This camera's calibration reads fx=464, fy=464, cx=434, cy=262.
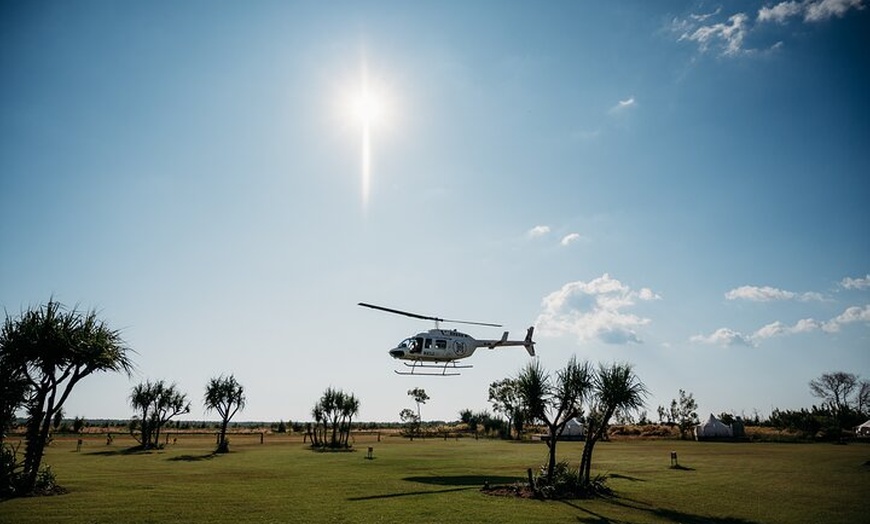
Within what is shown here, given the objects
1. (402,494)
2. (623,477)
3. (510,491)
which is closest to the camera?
(402,494)

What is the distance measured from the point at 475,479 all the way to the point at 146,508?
1726 centimetres

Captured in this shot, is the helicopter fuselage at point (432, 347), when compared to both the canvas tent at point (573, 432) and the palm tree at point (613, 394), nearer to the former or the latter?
the palm tree at point (613, 394)

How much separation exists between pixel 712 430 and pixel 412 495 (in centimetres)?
7332

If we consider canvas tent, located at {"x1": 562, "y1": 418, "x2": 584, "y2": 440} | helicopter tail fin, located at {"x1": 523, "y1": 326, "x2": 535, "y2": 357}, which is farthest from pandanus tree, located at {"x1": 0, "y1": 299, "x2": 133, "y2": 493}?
canvas tent, located at {"x1": 562, "y1": 418, "x2": 584, "y2": 440}

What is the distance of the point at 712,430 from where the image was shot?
76062 mm

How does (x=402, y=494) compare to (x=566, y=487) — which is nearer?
(x=402, y=494)

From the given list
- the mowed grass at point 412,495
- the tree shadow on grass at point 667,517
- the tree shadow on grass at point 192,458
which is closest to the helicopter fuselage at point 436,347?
the mowed grass at point 412,495

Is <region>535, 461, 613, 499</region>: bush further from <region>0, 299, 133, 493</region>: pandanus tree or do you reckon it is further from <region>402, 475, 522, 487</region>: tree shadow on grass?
<region>0, 299, 133, 493</region>: pandanus tree

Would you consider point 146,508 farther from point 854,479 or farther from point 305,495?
point 854,479

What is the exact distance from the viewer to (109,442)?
56812mm

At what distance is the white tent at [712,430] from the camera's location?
75425 mm

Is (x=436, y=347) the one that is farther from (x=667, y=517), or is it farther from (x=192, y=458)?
(x=192, y=458)

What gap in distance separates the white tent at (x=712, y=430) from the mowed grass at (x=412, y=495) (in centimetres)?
4392

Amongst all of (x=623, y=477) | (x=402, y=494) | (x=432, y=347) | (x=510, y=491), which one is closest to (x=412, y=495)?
(x=402, y=494)
